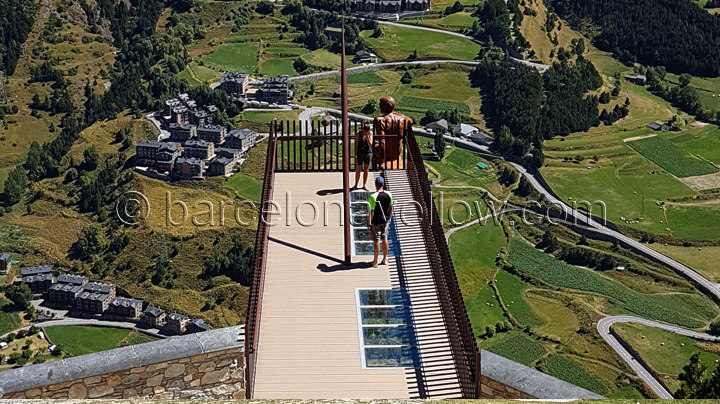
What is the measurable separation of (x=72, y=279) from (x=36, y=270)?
4530 mm

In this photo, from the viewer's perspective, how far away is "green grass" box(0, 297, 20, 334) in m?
84.9

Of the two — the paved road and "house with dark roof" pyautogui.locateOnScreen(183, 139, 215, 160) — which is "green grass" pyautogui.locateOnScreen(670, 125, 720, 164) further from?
"house with dark roof" pyautogui.locateOnScreen(183, 139, 215, 160)

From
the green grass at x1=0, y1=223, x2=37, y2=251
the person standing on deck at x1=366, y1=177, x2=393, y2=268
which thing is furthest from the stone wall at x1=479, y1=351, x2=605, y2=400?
the green grass at x1=0, y1=223, x2=37, y2=251

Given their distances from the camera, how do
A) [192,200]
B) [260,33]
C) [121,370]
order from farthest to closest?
[260,33] < [192,200] < [121,370]

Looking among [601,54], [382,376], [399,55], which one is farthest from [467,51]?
[382,376]

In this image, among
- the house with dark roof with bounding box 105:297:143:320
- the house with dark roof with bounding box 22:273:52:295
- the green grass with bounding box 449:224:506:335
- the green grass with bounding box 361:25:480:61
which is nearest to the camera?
the green grass with bounding box 449:224:506:335

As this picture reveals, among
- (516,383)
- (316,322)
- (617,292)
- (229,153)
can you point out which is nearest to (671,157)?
(617,292)

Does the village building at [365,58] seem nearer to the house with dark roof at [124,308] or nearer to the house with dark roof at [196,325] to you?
the house with dark roof at [124,308]

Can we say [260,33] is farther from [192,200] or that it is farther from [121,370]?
[121,370]

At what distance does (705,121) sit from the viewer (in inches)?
4968

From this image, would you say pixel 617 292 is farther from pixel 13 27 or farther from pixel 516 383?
pixel 13 27

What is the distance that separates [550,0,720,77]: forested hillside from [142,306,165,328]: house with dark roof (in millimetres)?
91014

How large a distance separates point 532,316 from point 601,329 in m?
5.79

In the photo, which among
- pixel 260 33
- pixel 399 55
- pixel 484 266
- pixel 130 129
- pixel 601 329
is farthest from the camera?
pixel 260 33
